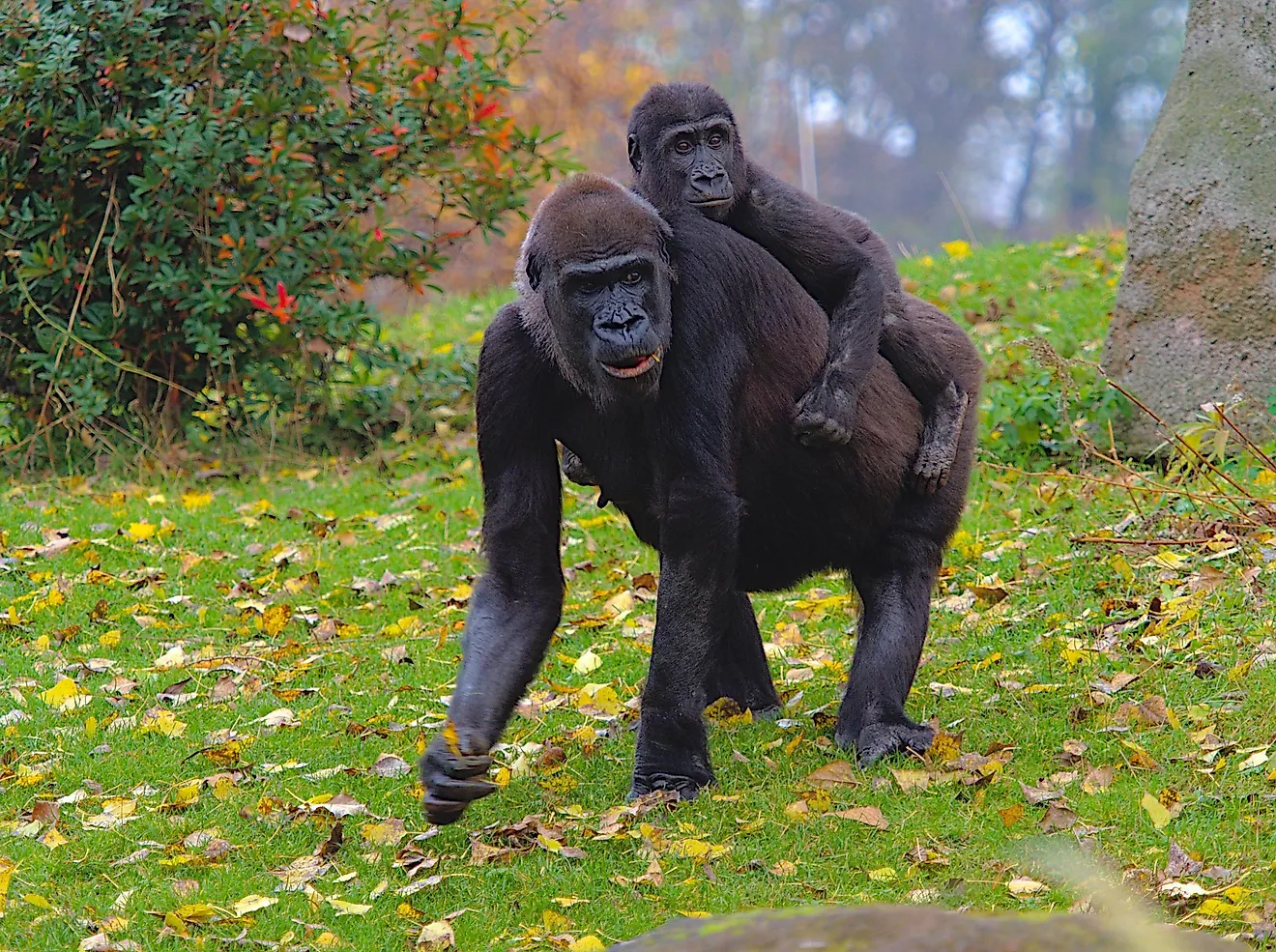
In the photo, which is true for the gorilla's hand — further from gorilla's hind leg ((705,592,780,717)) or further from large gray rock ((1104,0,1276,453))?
large gray rock ((1104,0,1276,453))

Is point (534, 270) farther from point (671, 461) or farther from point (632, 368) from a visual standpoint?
point (671, 461)

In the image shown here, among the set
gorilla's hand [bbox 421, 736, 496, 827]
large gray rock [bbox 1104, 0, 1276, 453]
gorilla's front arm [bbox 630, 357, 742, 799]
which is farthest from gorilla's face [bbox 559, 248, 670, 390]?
large gray rock [bbox 1104, 0, 1276, 453]

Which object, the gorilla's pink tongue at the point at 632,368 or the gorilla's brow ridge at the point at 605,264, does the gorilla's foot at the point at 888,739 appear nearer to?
the gorilla's pink tongue at the point at 632,368

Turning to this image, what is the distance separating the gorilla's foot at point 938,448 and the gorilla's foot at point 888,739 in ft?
2.19

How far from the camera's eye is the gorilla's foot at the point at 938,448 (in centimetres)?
439

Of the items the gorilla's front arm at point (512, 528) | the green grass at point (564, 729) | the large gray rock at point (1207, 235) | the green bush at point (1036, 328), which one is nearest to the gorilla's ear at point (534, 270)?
the gorilla's front arm at point (512, 528)

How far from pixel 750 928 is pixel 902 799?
7.51 feet

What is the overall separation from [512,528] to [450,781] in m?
0.72

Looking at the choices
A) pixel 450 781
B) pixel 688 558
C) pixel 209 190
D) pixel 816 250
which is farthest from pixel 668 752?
pixel 209 190

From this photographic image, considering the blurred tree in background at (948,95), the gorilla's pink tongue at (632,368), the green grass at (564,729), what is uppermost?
the blurred tree in background at (948,95)

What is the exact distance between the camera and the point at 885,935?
63.7 inches

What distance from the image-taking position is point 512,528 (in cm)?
401

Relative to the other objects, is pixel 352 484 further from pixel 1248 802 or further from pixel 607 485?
pixel 1248 802

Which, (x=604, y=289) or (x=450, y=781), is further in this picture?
(x=604, y=289)
